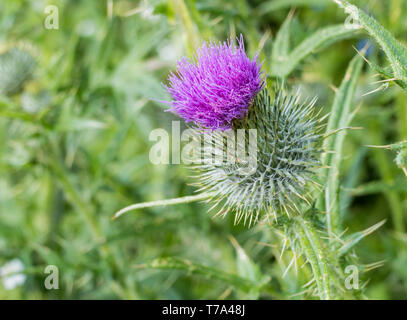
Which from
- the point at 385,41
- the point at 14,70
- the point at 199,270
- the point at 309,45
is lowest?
the point at 199,270

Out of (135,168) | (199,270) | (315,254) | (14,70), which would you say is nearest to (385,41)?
(315,254)

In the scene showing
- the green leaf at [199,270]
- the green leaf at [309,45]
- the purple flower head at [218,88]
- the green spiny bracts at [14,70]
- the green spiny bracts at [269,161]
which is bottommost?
the green leaf at [199,270]

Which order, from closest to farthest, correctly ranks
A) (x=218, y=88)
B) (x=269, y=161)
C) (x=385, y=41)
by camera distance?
(x=385, y=41), (x=218, y=88), (x=269, y=161)

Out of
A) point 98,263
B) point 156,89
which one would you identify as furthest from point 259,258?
point 156,89

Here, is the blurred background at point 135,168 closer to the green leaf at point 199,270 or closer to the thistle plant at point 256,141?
the green leaf at point 199,270

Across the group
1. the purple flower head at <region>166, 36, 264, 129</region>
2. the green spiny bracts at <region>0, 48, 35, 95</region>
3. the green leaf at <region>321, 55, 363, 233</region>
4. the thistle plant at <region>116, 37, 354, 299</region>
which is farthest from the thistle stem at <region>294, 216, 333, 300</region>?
the green spiny bracts at <region>0, 48, 35, 95</region>

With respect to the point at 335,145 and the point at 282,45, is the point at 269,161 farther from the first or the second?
the point at 282,45

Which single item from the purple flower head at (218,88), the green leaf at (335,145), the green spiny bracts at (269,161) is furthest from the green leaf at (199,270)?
the purple flower head at (218,88)
